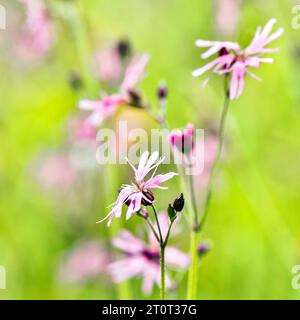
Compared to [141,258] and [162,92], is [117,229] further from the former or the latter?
[162,92]

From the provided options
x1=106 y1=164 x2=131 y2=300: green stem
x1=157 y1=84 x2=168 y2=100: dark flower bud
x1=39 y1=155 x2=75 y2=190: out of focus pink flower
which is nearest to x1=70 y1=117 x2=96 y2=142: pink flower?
x1=39 y1=155 x2=75 y2=190: out of focus pink flower

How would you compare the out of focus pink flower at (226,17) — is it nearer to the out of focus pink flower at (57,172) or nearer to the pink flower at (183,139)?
the out of focus pink flower at (57,172)

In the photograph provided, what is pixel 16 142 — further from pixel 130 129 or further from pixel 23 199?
pixel 130 129

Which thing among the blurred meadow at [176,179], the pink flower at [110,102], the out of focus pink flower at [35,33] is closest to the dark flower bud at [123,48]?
the blurred meadow at [176,179]

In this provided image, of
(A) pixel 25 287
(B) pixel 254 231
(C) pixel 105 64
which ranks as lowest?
(A) pixel 25 287
